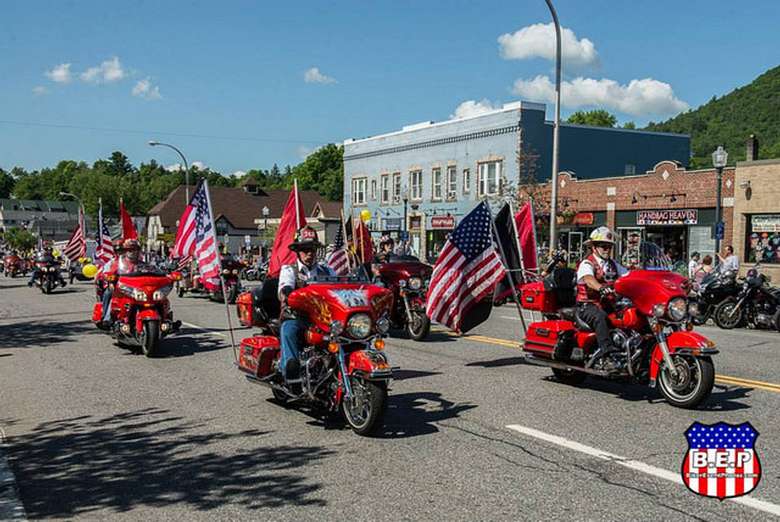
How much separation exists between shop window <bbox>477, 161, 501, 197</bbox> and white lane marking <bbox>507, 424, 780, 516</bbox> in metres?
34.9

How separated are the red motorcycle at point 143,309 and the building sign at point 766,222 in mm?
25245

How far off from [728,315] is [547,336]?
30.7 feet

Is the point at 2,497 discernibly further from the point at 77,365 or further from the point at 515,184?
the point at 515,184

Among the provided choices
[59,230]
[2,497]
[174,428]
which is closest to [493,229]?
[174,428]

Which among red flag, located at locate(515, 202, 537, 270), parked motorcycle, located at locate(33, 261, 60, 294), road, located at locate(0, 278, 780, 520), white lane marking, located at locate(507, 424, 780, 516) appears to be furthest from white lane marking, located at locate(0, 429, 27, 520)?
parked motorcycle, located at locate(33, 261, 60, 294)

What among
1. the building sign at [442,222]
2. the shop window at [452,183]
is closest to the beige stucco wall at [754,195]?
the shop window at [452,183]

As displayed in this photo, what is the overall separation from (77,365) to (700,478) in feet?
30.0

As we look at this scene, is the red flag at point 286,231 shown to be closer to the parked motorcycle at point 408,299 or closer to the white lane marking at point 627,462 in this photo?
the parked motorcycle at point 408,299

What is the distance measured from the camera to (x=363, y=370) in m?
6.74

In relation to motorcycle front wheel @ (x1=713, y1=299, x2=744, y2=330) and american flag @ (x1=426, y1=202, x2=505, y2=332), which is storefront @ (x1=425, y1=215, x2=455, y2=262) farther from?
american flag @ (x1=426, y1=202, x2=505, y2=332)

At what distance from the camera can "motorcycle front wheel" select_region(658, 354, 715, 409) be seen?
299 inches

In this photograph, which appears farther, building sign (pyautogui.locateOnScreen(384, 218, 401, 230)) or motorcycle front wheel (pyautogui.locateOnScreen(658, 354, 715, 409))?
building sign (pyautogui.locateOnScreen(384, 218, 401, 230))

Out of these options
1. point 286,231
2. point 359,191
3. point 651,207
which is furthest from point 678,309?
point 359,191

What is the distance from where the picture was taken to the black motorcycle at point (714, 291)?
17047mm
